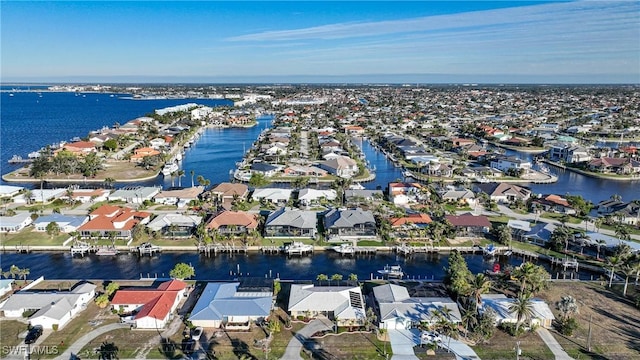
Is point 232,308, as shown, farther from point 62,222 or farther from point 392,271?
point 62,222

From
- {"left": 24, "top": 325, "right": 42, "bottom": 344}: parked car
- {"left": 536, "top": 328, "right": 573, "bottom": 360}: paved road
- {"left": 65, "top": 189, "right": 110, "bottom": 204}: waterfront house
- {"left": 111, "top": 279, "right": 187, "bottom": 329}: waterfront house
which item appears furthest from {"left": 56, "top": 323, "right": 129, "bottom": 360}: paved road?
{"left": 65, "top": 189, "right": 110, "bottom": 204}: waterfront house

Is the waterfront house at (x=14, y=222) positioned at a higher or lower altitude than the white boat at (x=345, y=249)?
higher

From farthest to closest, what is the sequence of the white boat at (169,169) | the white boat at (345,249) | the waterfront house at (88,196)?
the white boat at (169,169), the waterfront house at (88,196), the white boat at (345,249)

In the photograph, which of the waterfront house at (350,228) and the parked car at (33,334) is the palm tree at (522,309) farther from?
the parked car at (33,334)

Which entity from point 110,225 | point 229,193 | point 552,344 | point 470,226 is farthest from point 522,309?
point 229,193

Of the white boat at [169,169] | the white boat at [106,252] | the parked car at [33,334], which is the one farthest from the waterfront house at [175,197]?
the parked car at [33,334]

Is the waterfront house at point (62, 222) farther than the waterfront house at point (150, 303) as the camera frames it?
Yes
